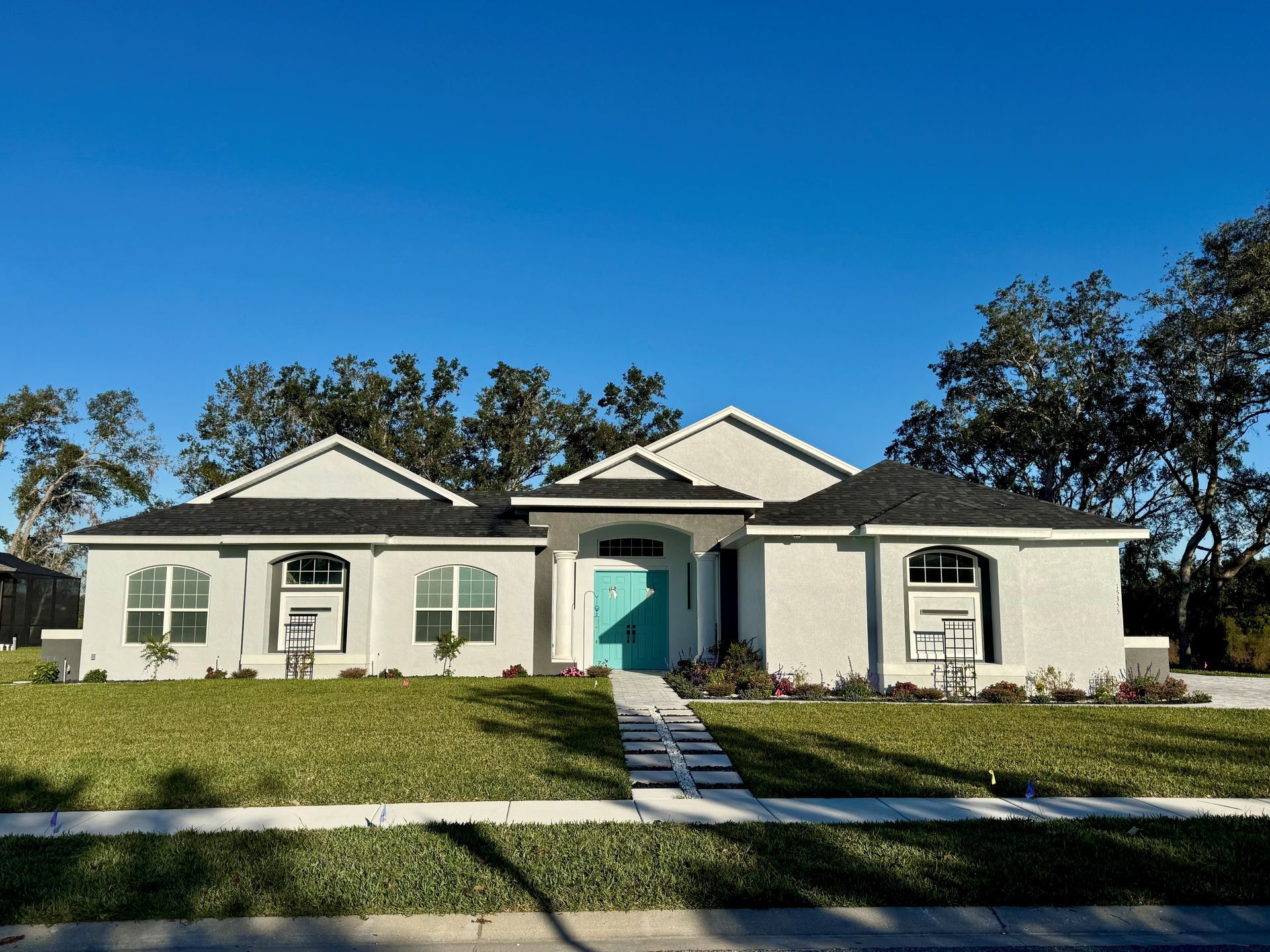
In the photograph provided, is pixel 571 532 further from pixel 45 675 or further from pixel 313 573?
pixel 45 675

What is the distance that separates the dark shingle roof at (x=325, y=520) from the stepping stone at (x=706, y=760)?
9.62 meters

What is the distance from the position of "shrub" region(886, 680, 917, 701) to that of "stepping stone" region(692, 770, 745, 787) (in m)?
7.02

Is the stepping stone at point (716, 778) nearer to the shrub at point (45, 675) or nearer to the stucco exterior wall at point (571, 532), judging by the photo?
the stucco exterior wall at point (571, 532)

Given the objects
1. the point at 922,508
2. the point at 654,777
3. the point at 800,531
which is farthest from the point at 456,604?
the point at 654,777

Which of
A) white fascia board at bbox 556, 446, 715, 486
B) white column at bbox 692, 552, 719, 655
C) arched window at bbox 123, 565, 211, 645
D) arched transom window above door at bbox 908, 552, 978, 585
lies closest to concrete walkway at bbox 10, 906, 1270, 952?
arched transom window above door at bbox 908, 552, 978, 585

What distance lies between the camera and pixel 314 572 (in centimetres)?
1884

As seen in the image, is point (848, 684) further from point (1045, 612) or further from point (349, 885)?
point (349, 885)

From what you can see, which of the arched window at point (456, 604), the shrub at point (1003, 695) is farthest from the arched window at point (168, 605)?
the shrub at point (1003, 695)

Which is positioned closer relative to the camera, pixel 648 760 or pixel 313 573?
pixel 648 760

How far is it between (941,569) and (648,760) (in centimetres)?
885

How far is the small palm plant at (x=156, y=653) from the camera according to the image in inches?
722

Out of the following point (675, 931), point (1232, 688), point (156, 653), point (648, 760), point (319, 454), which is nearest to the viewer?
point (675, 931)

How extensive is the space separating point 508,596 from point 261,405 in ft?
95.0

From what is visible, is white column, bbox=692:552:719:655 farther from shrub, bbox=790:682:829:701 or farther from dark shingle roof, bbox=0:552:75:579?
→ dark shingle roof, bbox=0:552:75:579
